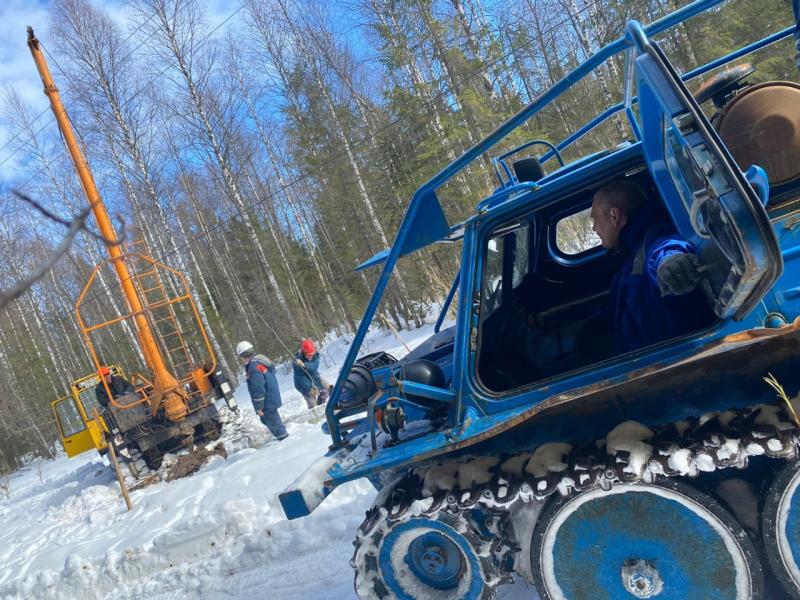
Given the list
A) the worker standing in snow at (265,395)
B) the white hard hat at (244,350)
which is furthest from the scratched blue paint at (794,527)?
the white hard hat at (244,350)

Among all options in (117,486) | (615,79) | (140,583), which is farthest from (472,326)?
(615,79)

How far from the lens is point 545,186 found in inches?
99.4

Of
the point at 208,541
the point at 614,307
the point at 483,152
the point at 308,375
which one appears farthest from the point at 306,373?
the point at 483,152

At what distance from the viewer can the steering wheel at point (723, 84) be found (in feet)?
8.39

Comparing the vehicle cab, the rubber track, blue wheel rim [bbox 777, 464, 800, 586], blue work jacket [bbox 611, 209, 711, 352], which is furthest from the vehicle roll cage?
blue wheel rim [bbox 777, 464, 800, 586]

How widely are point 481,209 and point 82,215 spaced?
1897mm

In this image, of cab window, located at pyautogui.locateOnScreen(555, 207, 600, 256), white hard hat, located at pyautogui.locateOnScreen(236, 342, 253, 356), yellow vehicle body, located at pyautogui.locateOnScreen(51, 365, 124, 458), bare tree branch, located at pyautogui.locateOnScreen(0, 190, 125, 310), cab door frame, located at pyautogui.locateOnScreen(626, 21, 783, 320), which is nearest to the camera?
bare tree branch, located at pyautogui.locateOnScreen(0, 190, 125, 310)

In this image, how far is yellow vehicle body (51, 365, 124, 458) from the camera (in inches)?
419

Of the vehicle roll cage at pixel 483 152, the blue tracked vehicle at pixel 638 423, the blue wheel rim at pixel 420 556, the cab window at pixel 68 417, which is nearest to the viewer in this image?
the blue tracked vehicle at pixel 638 423

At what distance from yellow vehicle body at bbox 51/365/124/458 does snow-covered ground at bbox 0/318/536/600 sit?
5.70 ft

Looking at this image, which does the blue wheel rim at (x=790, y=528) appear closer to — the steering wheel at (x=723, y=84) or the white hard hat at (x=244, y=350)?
the steering wheel at (x=723, y=84)

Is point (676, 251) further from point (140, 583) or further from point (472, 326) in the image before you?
point (140, 583)

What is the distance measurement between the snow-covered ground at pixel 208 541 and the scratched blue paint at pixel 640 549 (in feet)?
2.19

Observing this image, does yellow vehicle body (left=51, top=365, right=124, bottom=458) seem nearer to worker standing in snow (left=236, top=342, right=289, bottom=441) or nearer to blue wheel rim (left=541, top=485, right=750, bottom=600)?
worker standing in snow (left=236, top=342, right=289, bottom=441)
